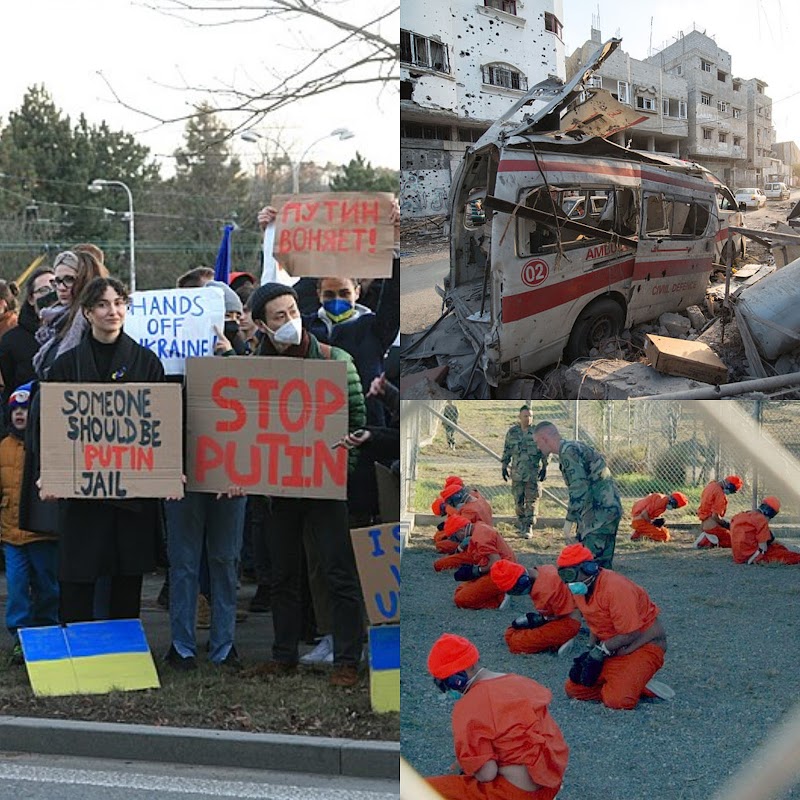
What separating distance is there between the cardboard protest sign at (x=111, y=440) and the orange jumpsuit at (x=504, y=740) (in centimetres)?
134

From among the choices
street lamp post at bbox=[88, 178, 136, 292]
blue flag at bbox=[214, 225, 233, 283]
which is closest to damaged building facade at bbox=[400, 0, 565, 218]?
blue flag at bbox=[214, 225, 233, 283]

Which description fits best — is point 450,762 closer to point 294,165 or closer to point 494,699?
point 494,699

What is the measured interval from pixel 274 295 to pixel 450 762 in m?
1.41

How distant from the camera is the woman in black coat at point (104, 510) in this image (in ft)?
11.7

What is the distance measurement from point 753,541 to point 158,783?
177 cm

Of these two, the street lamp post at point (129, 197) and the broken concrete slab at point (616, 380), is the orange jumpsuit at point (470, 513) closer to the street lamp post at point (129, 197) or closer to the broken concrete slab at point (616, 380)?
the broken concrete slab at point (616, 380)

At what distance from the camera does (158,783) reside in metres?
3.18

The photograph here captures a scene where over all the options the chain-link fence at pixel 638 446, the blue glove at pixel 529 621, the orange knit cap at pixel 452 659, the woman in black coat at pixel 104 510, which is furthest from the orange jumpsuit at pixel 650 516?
the woman in black coat at pixel 104 510

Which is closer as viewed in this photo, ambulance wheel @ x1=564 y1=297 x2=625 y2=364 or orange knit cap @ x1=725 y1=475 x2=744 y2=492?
ambulance wheel @ x1=564 y1=297 x2=625 y2=364

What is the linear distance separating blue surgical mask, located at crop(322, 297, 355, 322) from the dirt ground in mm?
713

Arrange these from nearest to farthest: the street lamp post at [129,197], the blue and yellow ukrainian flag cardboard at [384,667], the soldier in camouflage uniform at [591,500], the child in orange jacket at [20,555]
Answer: the soldier in camouflage uniform at [591,500]
the blue and yellow ukrainian flag cardboard at [384,667]
the child in orange jacket at [20,555]
the street lamp post at [129,197]

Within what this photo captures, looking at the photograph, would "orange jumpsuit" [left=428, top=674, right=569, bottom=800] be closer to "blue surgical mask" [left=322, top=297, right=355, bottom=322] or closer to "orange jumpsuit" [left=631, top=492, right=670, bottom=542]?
"orange jumpsuit" [left=631, top=492, right=670, bottom=542]

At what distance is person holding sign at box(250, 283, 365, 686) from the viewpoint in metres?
3.38

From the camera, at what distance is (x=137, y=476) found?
353 centimetres
